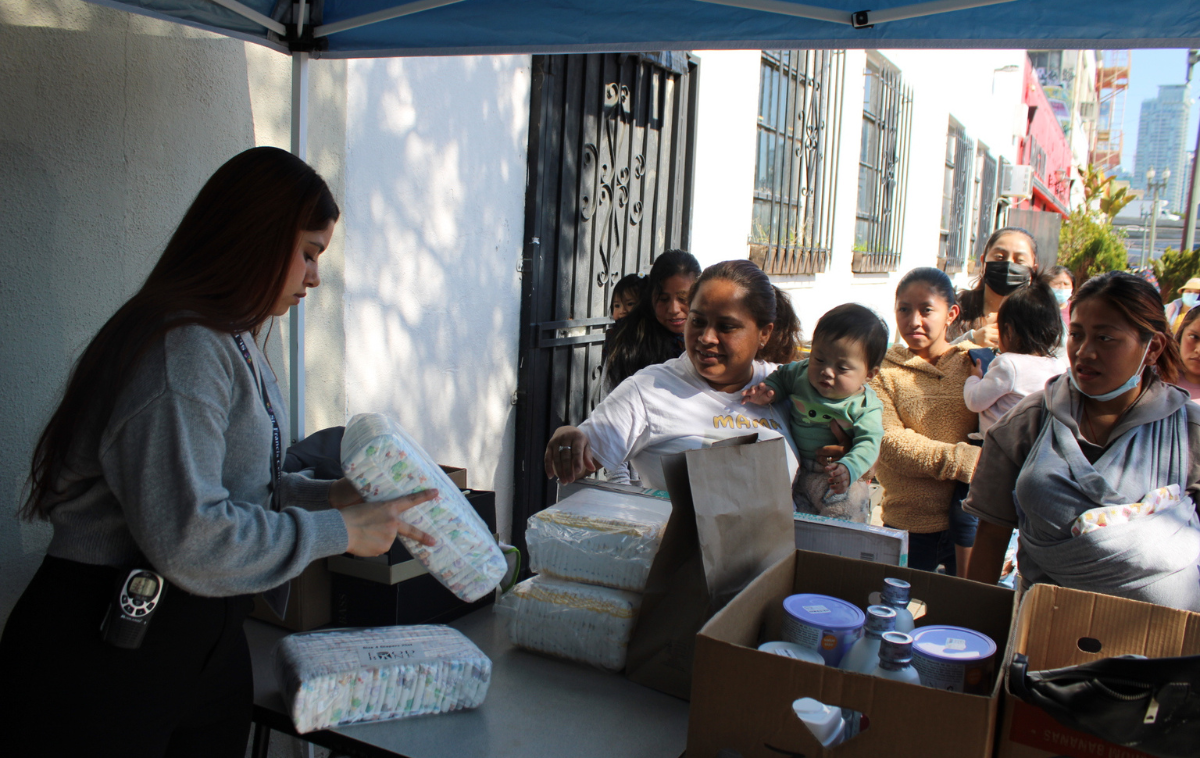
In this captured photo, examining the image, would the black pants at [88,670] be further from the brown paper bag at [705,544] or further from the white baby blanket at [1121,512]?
the white baby blanket at [1121,512]

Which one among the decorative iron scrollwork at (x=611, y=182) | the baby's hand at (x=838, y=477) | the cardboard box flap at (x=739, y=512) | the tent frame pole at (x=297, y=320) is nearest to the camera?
the cardboard box flap at (x=739, y=512)

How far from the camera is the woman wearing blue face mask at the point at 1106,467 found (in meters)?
1.76

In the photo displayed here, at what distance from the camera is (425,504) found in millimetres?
1317

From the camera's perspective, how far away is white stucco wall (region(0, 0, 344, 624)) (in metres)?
1.85

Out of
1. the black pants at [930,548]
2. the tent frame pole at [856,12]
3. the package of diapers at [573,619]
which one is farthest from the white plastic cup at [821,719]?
the black pants at [930,548]

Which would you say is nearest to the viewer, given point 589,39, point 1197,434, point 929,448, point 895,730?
point 895,730

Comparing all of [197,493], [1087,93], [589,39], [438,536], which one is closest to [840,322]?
[589,39]

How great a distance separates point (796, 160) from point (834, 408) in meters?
5.52

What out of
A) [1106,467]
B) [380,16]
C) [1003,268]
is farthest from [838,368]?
[1003,268]

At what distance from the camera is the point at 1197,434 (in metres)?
1.89

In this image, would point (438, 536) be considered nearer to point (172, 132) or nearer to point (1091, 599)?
point (1091, 599)

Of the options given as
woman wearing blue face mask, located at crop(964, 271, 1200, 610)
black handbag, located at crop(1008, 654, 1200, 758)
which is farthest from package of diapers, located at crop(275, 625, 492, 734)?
woman wearing blue face mask, located at crop(964, 271, 1200, 610)

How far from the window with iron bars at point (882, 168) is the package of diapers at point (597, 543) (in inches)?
318

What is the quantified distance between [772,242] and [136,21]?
217 inches
